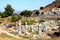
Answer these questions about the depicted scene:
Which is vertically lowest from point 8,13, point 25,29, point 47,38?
point 47,38

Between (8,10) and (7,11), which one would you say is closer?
(8,10)

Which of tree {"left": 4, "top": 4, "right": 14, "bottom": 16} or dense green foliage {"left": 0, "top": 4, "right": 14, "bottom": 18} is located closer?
dense green foliage {"left": 0, "top": 4, "right": 14, "bottom": 18}

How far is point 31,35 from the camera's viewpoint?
4156 centimetres

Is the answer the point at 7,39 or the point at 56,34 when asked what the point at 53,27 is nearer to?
the point at 56,34

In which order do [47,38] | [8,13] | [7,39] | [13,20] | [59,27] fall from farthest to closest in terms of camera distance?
[8,13] → [13,20] → [59,27] → [47,38] → [7,39]

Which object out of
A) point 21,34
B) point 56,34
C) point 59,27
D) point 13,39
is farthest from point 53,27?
point 13,39

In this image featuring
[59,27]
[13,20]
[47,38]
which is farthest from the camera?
[13,20]

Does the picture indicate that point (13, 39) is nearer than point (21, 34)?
Yes

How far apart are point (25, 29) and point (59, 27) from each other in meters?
7.02

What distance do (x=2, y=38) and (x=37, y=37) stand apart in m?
6.36

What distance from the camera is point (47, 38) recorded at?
39656 mm

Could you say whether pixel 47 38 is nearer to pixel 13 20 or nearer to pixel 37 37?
pixel 37 37

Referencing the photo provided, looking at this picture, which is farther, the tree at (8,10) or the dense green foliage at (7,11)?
the tree at (8,10)

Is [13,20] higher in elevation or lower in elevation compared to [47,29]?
higher
